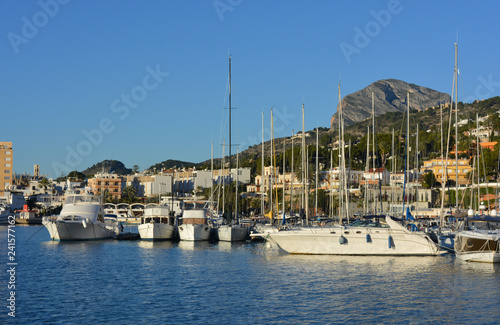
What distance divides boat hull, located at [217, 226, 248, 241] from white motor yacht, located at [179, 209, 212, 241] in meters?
1.61

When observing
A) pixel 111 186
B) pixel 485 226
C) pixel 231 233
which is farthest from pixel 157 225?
pixel 111 186

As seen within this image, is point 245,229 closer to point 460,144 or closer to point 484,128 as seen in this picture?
point 460,144

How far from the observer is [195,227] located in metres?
55.5

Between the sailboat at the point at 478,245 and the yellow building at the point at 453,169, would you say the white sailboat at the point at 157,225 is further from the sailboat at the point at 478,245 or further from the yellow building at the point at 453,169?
the yellow building at the point at 453,169

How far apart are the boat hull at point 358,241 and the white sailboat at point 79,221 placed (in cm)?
2561

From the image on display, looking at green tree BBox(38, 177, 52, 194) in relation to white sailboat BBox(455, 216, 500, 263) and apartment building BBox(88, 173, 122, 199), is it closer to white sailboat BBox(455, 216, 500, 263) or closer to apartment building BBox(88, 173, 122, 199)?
apartment building BBox(88, 173, 122, 199)

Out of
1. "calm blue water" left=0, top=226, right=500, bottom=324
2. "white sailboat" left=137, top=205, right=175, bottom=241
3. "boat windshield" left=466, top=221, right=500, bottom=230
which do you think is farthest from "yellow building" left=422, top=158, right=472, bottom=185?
"calm blue water" left=0, top=226, right=500, bottom=324

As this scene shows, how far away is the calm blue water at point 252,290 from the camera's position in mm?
22594

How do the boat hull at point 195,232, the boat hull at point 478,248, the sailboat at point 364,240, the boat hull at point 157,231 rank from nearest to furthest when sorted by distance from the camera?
the boat hull at point 478,248 < the sailboat at point 364,240 < the boat hull at point 195,232 < the boat hull at point 157,231

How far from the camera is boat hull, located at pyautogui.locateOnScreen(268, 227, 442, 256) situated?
38812mm

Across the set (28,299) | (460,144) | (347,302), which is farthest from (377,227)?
(460,144)

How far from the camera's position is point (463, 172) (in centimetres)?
11750

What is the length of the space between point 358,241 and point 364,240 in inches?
15.5

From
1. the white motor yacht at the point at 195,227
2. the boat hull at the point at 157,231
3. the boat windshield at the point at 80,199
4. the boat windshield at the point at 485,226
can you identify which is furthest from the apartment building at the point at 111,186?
the boat windshield at the point at 485,226
